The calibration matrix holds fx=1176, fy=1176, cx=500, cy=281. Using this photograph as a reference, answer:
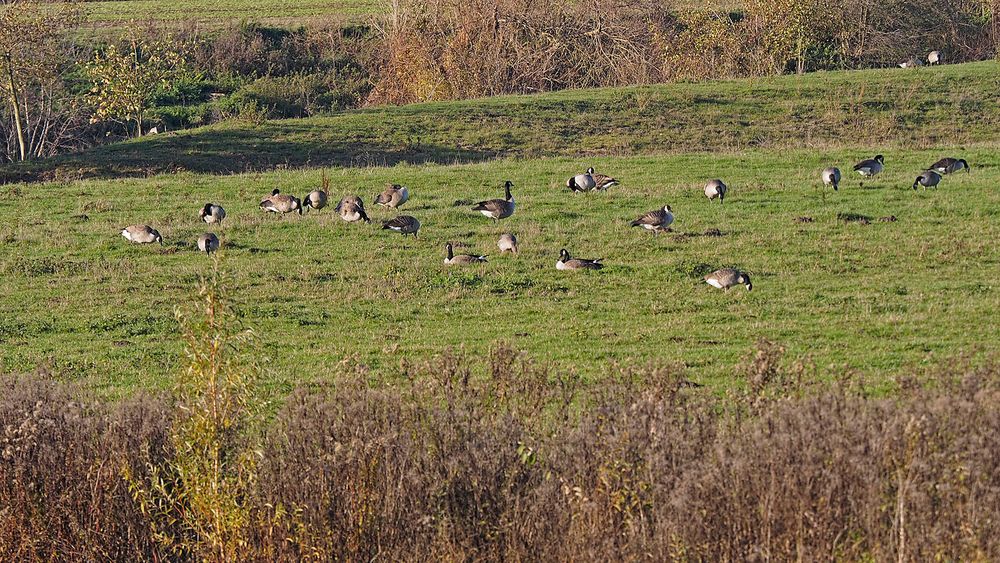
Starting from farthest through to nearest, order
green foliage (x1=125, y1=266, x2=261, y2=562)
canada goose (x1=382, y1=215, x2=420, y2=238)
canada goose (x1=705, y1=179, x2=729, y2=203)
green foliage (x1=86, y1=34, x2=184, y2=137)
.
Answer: green foliage (x1=86, y1=34, x2=184, y2=137) < canada goose (x1=705, y1=179, x2=729, y2=203) < canada goose (x1=382, y1=215, x2=420, y2=238) < green foliage (x1=125, y1=266, x2=261, y2=562)

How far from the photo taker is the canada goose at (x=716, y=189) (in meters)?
31.1

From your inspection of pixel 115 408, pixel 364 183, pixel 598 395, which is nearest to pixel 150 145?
→ pixel 364 183

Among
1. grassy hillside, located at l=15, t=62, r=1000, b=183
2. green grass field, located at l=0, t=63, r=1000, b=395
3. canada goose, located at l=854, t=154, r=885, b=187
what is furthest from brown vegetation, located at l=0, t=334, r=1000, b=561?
grassy hillside, located at l=15, t=62, r=1000, b=183

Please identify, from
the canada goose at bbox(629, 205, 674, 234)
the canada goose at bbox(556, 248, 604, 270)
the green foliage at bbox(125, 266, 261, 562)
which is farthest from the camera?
the canada goose at bbox(629, 205, 674, 234)

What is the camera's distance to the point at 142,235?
28.6 metres

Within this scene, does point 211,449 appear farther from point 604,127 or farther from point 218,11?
point 218,11

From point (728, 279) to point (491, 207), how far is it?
8.18 m

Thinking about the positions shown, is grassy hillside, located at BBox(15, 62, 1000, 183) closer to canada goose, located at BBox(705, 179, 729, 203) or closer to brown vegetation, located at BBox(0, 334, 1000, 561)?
canada goose, located at BBox(705, 179, 729, 203)

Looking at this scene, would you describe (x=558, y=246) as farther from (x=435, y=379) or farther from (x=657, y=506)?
(x=657, y=506)

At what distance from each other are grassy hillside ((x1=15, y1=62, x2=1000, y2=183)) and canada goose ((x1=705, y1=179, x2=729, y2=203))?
1023 centimetres

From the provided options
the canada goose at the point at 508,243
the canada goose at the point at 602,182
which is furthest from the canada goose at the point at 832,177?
the canada goose at the point at 508,243

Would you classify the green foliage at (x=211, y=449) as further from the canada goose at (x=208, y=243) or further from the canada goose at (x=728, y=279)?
the canada goose at (x=208, y=243)

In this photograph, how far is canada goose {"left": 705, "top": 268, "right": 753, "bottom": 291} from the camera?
23.4 meters

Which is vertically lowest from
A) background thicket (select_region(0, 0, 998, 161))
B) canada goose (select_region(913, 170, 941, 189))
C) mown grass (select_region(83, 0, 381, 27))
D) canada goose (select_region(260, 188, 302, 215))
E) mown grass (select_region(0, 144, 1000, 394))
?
mown grass (select_region(0, 144, 1000, 394))
